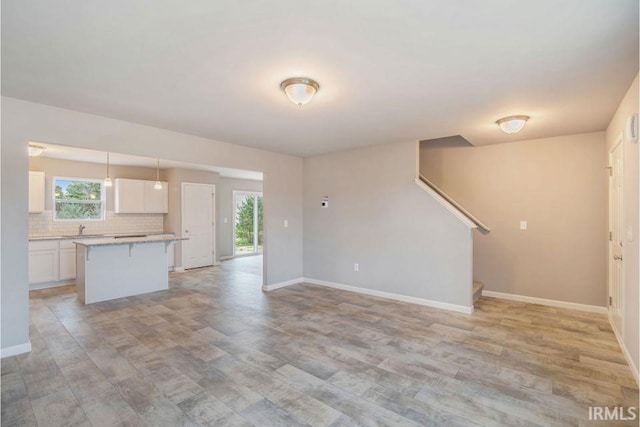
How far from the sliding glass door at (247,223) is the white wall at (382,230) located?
4137mm

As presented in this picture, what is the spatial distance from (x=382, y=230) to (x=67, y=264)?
232 inches

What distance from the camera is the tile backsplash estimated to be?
5969 millimetres

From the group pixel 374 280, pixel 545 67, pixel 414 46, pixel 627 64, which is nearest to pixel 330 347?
pixel 374 280

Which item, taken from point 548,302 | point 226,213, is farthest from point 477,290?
point 226,213

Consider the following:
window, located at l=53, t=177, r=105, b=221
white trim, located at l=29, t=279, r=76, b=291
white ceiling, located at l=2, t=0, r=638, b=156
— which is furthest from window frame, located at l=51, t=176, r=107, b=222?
white ceiling, located at l=2, t=0, r=638, b=156

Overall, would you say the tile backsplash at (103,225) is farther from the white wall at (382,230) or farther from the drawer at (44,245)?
the white wall at (382,230)

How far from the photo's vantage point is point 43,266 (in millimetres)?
5582

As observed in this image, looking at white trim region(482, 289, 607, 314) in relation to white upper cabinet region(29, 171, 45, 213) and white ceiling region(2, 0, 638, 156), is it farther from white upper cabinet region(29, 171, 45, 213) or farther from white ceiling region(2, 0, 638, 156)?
white upper cabinet region(29, 171, 45, 213)

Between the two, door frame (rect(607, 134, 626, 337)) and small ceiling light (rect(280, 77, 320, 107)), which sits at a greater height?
small ceiling light (rect(280, 77, 320, 107))

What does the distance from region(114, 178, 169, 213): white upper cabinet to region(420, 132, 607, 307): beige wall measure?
633cm

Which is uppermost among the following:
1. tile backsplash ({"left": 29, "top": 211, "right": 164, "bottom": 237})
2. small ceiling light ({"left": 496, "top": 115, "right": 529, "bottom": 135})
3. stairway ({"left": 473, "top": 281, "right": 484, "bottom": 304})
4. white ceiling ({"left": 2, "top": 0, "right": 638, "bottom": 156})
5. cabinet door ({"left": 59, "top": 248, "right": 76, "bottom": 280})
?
white ceiling ({"left": 2, "top": 0, "right": 638, "bottom": 156})

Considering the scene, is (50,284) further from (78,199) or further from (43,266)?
(78,199)

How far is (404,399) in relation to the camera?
7.44ft

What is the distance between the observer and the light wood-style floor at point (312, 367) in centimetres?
212
